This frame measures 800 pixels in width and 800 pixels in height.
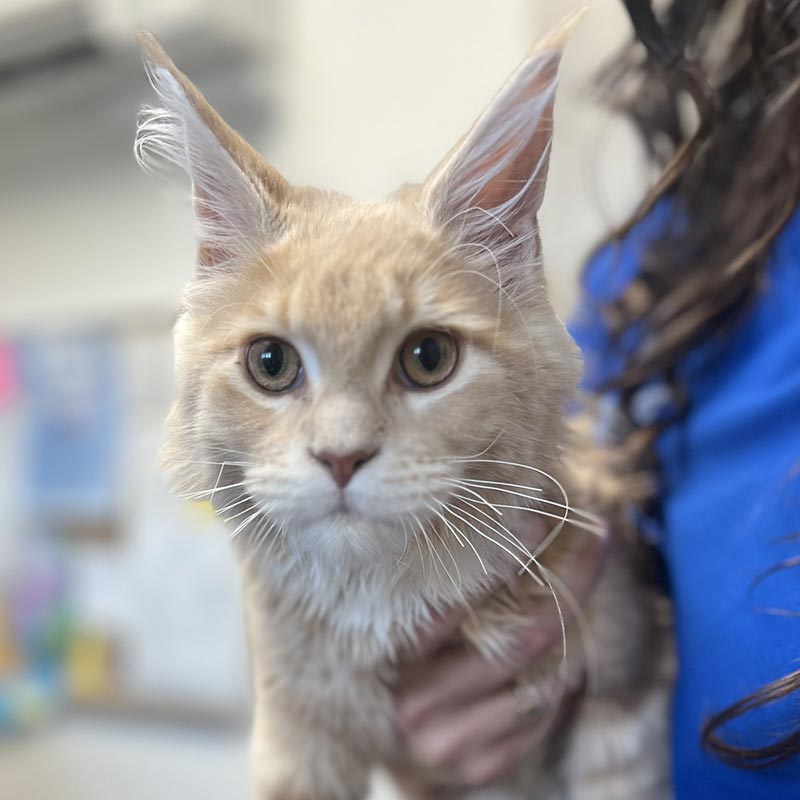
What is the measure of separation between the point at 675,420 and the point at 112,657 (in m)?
1.42

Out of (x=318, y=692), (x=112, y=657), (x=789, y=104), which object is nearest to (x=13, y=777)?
(x=112, y=657)

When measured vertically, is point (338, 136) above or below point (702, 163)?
above

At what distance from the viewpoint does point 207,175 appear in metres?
0.49

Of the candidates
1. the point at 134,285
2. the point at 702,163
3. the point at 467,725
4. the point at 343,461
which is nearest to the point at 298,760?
the point at 467,725

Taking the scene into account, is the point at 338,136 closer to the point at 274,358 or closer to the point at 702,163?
the point at 702,163

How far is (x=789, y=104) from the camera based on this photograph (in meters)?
0.70

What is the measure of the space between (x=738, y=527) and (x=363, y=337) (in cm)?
41

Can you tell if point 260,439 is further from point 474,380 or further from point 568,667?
point 568,667

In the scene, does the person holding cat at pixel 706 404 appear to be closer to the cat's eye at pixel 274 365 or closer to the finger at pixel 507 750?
the finger at pixel 507 750

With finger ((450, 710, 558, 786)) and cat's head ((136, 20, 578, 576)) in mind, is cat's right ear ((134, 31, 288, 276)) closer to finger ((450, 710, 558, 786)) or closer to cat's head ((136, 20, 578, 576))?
cat's head ((136, 20, 578, 576))

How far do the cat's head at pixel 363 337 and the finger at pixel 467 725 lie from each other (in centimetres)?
22

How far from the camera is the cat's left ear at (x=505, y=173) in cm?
42

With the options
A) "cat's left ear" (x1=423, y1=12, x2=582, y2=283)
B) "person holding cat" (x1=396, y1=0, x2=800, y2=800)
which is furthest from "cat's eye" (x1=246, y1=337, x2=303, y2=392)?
"person holding cat" (x1=396, y1=0, x2=800, y2=800)

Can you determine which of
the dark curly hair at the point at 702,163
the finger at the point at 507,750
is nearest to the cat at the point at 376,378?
the finger at the point at 507,750
